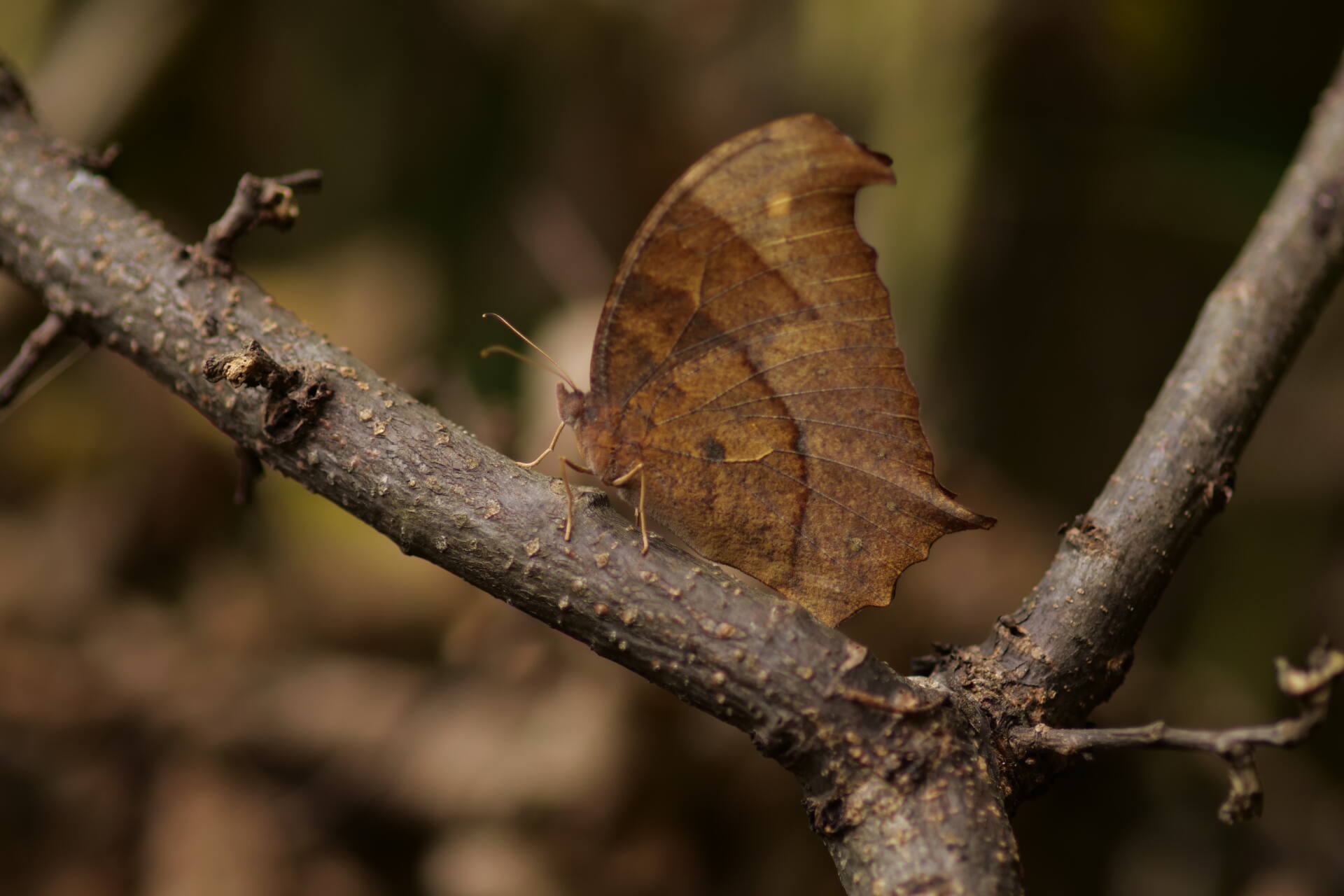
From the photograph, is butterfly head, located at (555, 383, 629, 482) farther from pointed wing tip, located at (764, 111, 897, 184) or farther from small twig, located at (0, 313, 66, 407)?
small twig, located at (0, 313, 66, 407)

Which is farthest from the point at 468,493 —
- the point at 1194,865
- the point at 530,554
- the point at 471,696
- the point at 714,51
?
the point at 714,51

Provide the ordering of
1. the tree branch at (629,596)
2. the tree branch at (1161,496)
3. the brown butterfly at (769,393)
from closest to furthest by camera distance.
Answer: the tree branch at (629,596) < the tree branch at (1161,496) < the brown butterfly at (769,393)

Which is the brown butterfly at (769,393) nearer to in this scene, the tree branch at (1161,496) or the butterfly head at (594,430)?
the butterfly head at (594,430)

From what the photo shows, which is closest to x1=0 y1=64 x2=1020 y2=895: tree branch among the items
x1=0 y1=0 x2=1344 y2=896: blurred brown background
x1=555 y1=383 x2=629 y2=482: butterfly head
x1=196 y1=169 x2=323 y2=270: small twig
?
x1=196 y1=169 x2=323 y2=270: small twig

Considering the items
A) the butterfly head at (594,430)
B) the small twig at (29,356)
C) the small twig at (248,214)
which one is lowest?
the small twig at (29,356)

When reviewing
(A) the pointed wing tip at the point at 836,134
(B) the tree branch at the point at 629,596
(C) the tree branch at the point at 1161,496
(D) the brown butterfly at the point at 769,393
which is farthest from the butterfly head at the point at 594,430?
(C) the tree branch at the point at 1161,496

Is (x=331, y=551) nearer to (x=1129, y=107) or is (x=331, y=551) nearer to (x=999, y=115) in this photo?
(x=999, y=115)

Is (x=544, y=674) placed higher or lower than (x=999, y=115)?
lower
